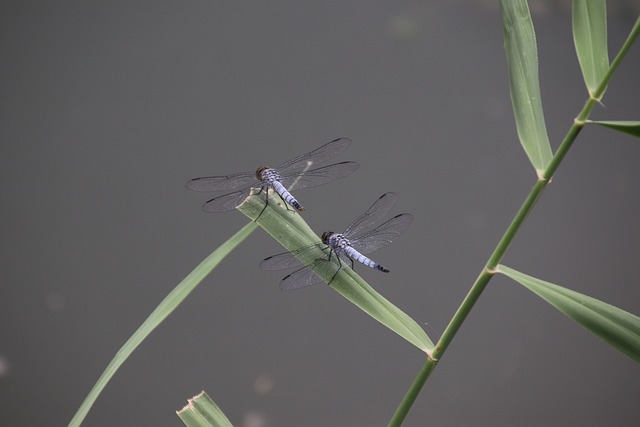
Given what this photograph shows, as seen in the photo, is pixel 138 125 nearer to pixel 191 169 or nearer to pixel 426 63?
pixel 191 169

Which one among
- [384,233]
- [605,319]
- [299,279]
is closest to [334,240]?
[299,279]

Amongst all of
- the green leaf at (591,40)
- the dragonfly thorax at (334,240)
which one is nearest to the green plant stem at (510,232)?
the green leaf at (591,40)

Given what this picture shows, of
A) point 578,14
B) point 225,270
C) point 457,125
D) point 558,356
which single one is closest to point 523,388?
point 558,356

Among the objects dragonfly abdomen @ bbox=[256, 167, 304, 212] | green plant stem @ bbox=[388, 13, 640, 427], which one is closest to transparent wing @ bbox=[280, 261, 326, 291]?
dragonfly abdomen @ bbox=[256, 167, 304, 212]

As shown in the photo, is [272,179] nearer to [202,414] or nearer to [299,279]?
[299,279]

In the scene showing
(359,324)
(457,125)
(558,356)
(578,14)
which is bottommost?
(558,356)

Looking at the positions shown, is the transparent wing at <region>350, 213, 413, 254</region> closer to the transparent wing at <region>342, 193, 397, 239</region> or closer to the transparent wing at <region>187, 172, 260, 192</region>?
the transparent wing at <region>342, 193, 397, 239</region>
